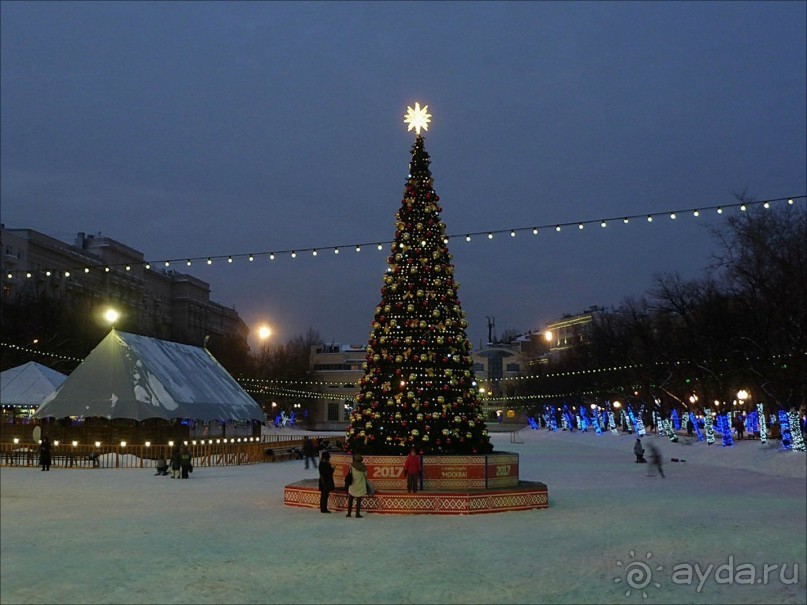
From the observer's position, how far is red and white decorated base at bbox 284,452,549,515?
59.5 ft

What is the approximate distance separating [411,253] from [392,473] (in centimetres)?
597

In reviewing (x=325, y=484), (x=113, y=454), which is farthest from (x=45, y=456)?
(x=325, y=484)

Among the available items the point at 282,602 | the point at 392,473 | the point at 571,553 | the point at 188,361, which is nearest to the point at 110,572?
the point at 282,602

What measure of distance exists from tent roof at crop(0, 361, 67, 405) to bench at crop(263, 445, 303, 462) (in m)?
13.7

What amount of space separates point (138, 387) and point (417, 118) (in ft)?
67.7

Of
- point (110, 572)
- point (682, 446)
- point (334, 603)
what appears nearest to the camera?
point (334, 603)

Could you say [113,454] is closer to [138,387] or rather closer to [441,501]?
[138,387]

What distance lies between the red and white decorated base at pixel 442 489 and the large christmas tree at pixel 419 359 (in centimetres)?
68

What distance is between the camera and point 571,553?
12.6 meters

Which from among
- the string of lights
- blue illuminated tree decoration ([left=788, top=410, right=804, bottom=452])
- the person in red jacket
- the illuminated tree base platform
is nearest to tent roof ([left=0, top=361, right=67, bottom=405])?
the string of lights

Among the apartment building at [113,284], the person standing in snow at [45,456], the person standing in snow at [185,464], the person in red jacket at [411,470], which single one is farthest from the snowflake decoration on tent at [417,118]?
the apartment building at [113,284]

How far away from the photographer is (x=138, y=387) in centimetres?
3628

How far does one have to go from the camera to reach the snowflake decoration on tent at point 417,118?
23047 mm

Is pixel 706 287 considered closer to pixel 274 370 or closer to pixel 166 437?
pixel 166 437
